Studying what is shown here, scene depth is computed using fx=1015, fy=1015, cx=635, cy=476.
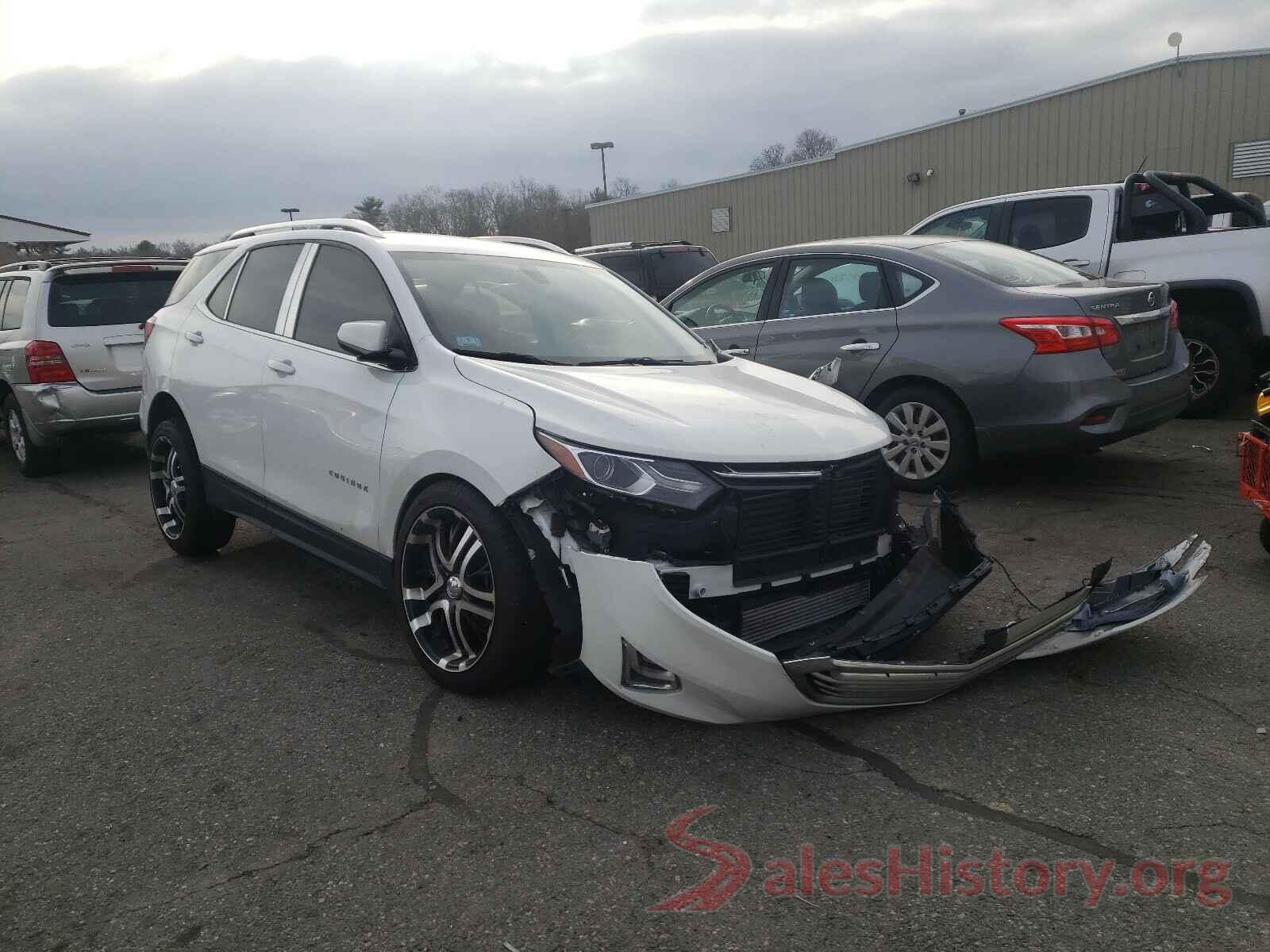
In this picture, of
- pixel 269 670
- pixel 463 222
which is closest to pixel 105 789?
pixel 269 670

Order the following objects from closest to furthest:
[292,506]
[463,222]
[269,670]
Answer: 1. [269,670]
2. [292,506]
3. [463,222]

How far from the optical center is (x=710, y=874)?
8.61 feet

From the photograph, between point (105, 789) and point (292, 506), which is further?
point (292, 506)

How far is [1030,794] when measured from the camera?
294cm

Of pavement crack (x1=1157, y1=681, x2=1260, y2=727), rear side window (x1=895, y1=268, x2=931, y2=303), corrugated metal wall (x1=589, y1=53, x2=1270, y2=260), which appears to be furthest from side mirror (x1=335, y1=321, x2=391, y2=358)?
corrugated metal wall (x1=589, y1=53, x2=1270, y2=260)

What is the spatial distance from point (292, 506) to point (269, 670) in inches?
30.6

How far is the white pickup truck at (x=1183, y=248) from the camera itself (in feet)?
26.8

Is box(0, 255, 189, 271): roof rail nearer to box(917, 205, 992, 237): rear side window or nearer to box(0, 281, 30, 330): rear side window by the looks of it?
box(0, 281, 30, 330): rear side window

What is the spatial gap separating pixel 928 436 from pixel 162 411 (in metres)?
4.56

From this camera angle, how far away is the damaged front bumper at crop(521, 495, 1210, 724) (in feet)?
9.89

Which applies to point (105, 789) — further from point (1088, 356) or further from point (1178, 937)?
point (1088, 356)

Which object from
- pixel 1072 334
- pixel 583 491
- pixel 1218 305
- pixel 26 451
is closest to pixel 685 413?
pixel 583 491

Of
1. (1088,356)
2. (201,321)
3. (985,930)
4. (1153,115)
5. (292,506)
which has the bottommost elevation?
(985,930)

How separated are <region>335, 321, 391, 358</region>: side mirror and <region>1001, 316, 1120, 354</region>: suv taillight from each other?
3.84 meters
